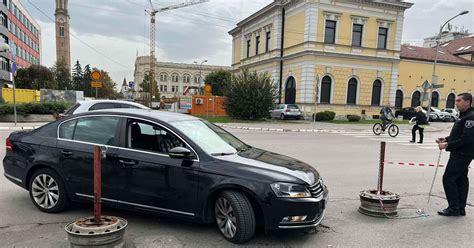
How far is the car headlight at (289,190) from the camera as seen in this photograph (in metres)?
3.73

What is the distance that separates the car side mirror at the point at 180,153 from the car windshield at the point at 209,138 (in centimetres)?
26

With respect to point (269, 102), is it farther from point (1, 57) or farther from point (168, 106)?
point (1, 57)

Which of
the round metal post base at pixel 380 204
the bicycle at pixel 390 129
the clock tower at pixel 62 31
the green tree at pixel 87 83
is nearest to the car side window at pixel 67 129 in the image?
the round metal post base at pixel 380 204

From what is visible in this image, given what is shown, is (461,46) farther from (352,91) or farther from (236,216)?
(236,216)

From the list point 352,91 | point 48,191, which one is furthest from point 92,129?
point 352,91

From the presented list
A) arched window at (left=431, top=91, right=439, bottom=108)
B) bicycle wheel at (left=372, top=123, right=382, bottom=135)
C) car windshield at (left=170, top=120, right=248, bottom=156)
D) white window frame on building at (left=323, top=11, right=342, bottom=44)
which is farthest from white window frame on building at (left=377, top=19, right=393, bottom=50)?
car windshield at (left=170, top=120, right=248, bottom=156)

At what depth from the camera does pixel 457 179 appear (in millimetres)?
5164

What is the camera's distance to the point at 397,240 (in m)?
4.16

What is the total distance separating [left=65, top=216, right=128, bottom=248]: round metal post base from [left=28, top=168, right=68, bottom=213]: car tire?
125 cm

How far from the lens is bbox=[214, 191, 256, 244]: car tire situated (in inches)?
147

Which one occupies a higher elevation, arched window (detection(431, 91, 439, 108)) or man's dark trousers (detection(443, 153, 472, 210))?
arched window (detection(431, 91, 439, 108))

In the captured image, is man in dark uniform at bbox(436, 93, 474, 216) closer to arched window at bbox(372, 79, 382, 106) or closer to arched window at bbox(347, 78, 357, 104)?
arched window at bbox(347, 78, 357, 104)

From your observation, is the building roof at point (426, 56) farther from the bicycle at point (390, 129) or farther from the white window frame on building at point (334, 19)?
the bicycle at point (390, 129)

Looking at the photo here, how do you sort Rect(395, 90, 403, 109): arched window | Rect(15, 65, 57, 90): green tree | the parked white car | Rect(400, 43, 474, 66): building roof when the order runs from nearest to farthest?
the parked white car → Rect(395, 90, 403, 109): arched window → Rect(400, 43, 474, 66): building roof → Rect(15, 65, 57, 90): green tree
